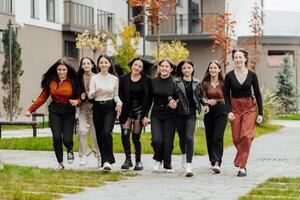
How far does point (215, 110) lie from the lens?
1276 centimetres

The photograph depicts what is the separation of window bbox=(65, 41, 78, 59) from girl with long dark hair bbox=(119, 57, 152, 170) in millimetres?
27916

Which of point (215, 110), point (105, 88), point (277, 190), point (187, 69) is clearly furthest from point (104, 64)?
point (277, 190)

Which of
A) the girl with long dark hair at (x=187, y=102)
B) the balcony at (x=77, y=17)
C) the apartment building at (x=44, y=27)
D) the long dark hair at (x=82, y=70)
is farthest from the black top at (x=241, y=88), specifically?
the balcony at (x=77, y=17)

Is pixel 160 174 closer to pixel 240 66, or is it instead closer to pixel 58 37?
pixel 240 66

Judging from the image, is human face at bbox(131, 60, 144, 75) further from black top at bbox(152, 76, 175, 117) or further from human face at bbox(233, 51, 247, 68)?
human face at bbox(233, 51, 247, 68)

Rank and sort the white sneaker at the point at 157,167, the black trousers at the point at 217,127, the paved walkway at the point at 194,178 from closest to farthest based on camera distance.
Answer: the paved walkway at the point at 194,178 → the white sneaker at the point at 157,167 → the black trousers at the point at 217,127

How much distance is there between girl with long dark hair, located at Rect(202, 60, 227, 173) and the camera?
12.7 meters

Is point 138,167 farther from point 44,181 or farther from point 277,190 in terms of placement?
point 277,190

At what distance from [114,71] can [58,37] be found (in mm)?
26748

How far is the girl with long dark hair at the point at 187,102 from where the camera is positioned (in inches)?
489

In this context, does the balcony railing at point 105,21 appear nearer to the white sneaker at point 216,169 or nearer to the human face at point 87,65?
the human face at point 87,65

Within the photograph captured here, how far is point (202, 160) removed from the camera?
14.9 meters

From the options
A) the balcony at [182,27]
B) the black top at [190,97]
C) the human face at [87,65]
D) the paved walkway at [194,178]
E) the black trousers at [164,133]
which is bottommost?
the paved walkway at [194,178]

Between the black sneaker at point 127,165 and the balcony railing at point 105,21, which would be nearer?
the black sneaker at point 127,165
